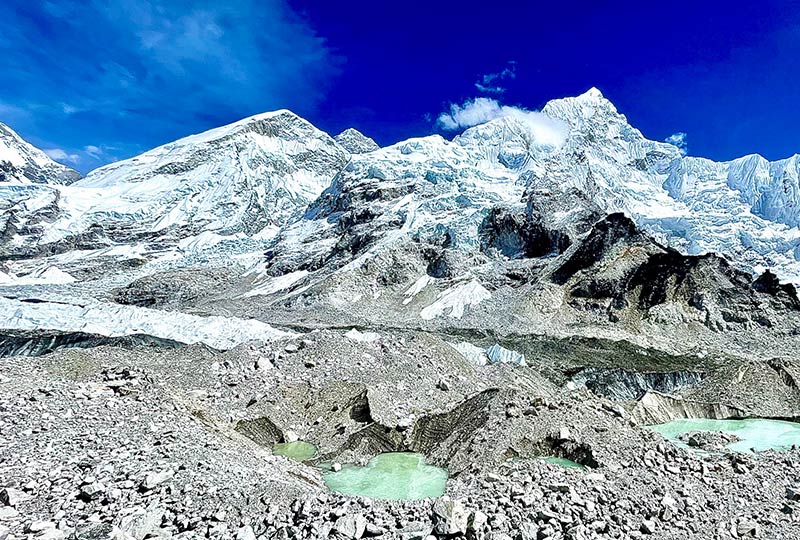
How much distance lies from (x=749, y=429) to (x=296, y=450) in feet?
60.1

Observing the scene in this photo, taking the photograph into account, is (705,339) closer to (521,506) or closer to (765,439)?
(765,439)

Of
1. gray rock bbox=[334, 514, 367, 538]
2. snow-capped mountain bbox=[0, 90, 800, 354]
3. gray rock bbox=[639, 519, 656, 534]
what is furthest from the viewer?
snow-capped mountain bbox=[0, 90, 800, 354]

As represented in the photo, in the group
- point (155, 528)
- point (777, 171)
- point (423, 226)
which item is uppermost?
point (777, 171)

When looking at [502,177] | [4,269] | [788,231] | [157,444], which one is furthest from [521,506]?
[788,231]

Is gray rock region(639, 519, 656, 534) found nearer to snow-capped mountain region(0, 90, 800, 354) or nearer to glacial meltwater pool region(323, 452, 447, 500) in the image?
glacial meltwater pool region(323, 452, 447, 500)

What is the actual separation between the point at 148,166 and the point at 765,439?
211093 mm

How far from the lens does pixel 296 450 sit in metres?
16.4

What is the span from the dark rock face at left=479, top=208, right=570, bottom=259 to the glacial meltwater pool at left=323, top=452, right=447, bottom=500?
8512cm

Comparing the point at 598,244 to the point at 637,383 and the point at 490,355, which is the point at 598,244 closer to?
the point at 490,355

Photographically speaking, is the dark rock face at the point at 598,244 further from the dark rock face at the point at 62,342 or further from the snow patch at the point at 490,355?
the dark rock face at the point at 62,342

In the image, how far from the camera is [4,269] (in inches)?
5113

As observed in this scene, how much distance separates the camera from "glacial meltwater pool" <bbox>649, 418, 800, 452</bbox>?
65.0ft

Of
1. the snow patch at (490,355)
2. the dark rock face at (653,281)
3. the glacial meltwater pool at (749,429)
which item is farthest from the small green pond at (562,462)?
the dark rock face at (653,281)

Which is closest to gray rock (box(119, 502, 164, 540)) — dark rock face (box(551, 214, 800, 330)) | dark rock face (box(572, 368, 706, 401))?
dark rock face (box(572, 368, 706, 401))
